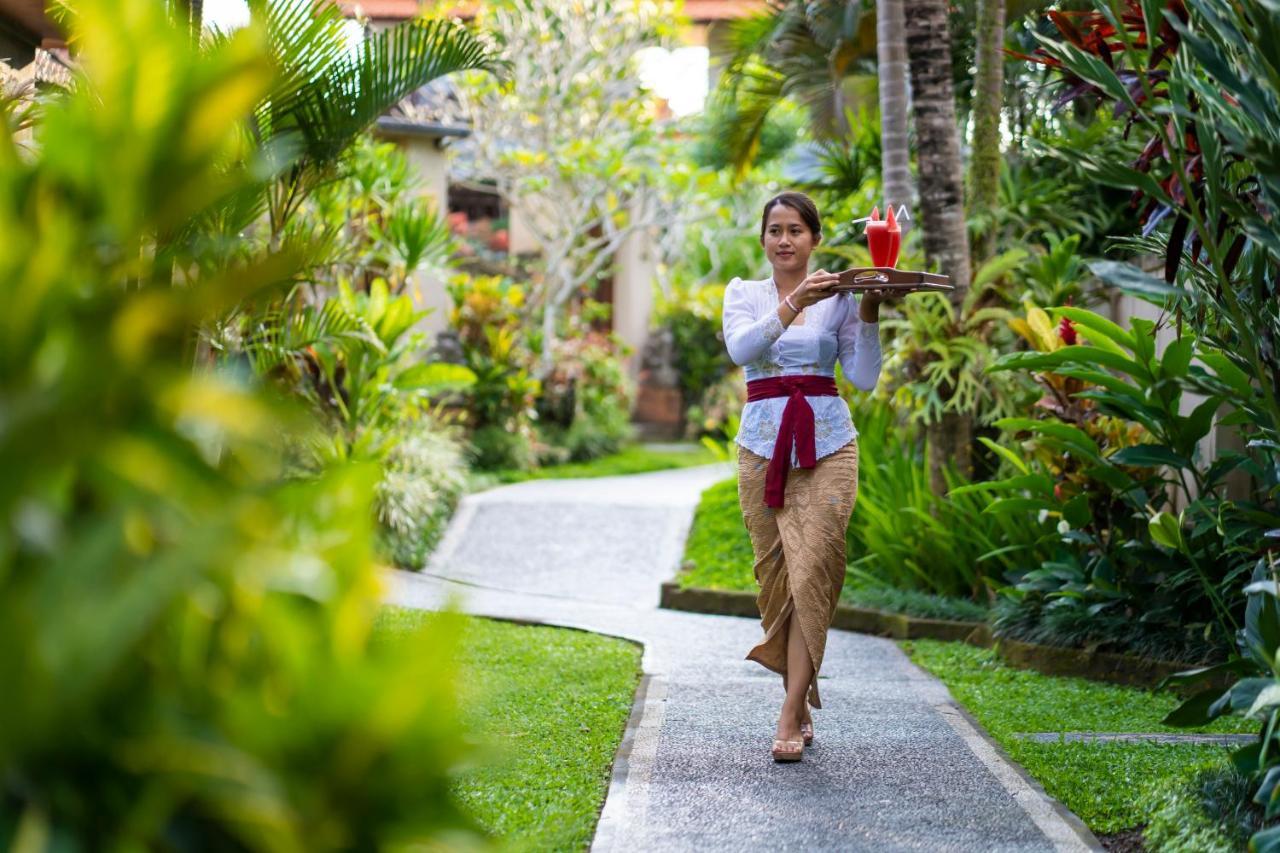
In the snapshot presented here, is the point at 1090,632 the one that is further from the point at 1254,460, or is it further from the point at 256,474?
the point at 256,474

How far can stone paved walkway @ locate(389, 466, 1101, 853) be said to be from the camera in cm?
378

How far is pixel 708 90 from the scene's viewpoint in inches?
989

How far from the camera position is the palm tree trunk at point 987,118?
899 cm

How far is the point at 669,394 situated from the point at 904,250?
13741 mm

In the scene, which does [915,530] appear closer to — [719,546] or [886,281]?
[719,546]

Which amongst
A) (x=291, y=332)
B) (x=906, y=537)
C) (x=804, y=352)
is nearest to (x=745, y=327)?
(x=804, y=352)

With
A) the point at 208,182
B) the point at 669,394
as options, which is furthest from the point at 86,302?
the point at 669,394

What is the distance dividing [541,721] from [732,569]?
4.75 meters

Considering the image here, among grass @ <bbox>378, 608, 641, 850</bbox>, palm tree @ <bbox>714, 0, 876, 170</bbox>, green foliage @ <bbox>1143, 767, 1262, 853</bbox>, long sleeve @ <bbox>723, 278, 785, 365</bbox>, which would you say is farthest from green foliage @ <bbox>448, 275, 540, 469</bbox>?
green foliage @ <bbox>1143, 767, 1262, 853</bbox>

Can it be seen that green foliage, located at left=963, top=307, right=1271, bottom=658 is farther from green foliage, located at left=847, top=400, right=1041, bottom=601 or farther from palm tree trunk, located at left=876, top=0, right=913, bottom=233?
palm tree trunk, located at left=876, top=0, right=913, bottom=233

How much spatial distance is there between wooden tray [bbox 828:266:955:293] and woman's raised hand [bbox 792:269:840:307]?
0.07 ft

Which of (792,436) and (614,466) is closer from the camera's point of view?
(792,436)

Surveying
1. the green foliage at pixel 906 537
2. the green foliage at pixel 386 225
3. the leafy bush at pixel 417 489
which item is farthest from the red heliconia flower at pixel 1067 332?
the green foliage at pixel 386 225

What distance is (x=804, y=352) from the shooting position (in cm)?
506
